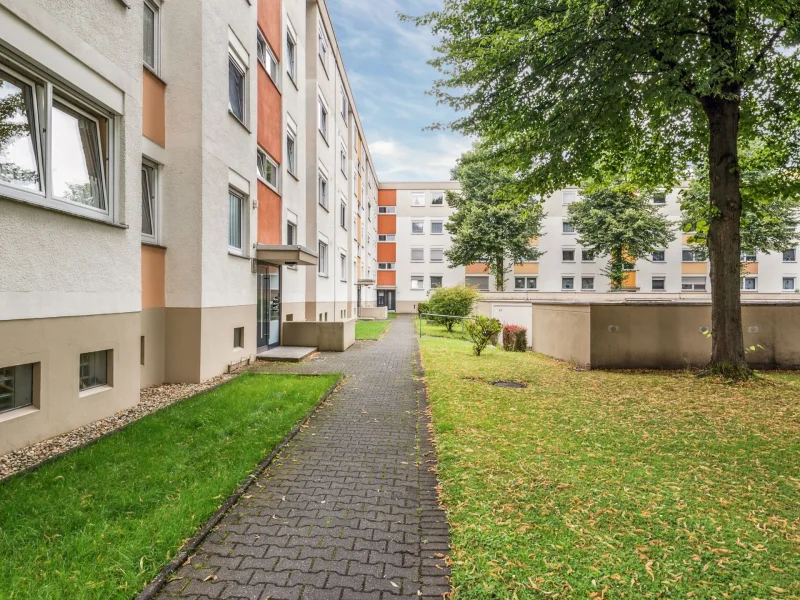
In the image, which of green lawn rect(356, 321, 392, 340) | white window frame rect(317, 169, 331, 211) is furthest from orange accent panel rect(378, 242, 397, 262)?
white window frame rect(317, 169, 331, 211)

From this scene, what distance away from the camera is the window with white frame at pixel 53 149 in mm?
4824

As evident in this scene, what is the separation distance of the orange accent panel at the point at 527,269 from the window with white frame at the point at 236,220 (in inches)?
1468

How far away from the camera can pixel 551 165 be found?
11.1 m

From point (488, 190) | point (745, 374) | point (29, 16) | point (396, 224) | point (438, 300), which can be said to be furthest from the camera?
point (396, 224)

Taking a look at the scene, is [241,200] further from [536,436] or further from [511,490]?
[511,490]

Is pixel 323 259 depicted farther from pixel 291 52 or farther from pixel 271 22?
pixel 271 22

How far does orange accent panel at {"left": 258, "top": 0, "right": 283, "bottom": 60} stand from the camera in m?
12.5

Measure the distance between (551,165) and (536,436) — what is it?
7772 mm

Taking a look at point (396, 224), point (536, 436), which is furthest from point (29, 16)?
point (396, 224)

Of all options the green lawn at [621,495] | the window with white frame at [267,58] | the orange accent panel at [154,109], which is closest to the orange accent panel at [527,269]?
the window with white frame at [267,58]

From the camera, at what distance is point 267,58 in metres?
13.1

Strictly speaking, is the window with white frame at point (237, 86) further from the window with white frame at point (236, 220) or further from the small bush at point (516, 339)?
the small bush at point (516, 339)

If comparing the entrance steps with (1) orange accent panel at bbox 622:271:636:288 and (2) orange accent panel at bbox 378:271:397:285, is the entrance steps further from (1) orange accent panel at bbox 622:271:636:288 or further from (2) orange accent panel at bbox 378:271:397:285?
(1) orange accent panel at bbox 622:271:636:288

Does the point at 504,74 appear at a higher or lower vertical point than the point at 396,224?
lower
